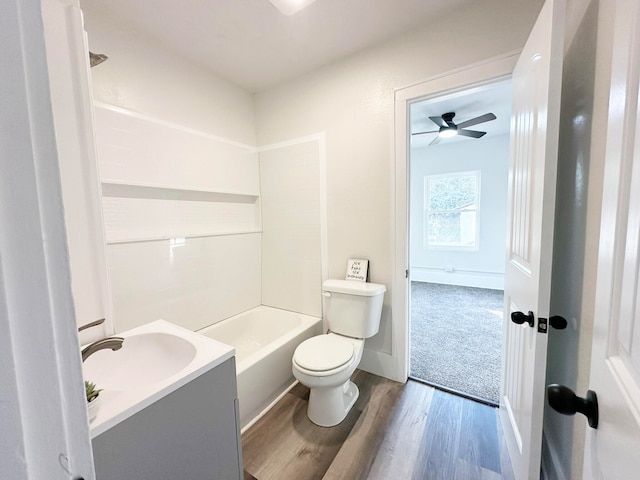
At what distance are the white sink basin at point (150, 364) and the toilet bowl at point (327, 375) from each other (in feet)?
2.10

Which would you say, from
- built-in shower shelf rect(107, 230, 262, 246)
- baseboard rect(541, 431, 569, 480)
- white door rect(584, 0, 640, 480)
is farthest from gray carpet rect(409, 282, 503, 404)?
built-in shower shelf rect(107, 230, 262, 246)

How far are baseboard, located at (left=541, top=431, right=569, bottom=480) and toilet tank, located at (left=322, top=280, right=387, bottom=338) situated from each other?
989 mm

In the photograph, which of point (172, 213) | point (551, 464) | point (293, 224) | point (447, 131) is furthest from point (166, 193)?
point (447, 131)

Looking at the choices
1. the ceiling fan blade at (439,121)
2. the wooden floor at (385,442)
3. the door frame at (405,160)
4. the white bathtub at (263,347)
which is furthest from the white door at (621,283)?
the ceiling fan blade at (439,121)

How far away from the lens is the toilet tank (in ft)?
6.01

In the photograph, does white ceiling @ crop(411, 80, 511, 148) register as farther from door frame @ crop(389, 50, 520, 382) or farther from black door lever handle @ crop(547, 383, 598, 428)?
black door lever handle @ crop(547, 383, 598, 428)

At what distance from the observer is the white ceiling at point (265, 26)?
148 cm

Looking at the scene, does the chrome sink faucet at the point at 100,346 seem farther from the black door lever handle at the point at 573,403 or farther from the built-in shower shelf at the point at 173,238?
the black door lever handle at the point at 573,403

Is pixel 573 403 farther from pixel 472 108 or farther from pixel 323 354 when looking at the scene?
pixel 472 108

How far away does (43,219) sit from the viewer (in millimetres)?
289

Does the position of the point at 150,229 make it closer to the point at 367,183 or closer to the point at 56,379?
the point at 367,183

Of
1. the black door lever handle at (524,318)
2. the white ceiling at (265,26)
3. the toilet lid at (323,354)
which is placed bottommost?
the toilet lid at (323,354)

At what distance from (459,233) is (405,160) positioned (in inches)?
127

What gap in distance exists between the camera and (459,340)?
99.8 inches
